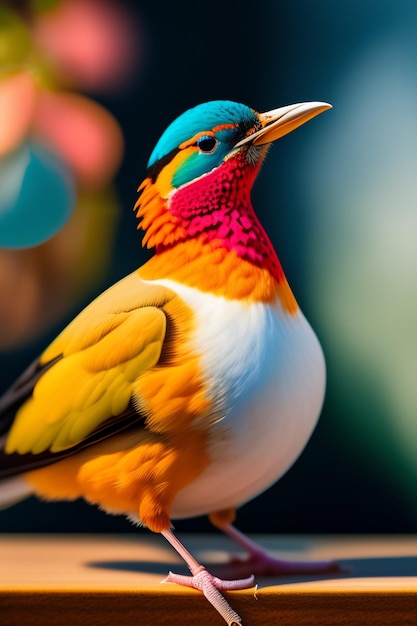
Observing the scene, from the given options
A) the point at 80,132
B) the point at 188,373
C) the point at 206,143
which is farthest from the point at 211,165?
the point at 80,132

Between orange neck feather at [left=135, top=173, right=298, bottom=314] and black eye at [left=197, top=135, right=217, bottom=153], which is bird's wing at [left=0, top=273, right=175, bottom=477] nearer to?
orange neck feather at [left=135, top=173, right=298, bottom=314]

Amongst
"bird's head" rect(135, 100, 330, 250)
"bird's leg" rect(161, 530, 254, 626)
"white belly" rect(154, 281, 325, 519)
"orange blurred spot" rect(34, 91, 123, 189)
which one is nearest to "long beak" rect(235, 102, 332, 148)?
"bird's head" rect(135, 100, 330, 250)

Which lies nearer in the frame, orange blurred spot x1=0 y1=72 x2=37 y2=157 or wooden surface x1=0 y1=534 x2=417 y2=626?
wooden surface x1=0 y1=534 x2=417 y2=626

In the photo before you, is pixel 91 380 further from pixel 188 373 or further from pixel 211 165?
pixel 211 165

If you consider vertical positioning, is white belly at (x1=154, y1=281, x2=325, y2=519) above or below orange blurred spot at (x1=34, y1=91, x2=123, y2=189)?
below

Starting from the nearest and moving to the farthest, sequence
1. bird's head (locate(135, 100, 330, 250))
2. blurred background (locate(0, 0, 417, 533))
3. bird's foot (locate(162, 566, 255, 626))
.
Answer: bird's foot (locate(162, 566, 255, 626)), bird's head (locate(135, 100, 330, 250)), blurred background (locate(0, 0, 417, 533))

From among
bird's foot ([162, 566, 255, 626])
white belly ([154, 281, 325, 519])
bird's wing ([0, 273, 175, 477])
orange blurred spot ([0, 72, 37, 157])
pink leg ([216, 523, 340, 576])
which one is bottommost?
pink leg ([216, 523, 340, 576])
